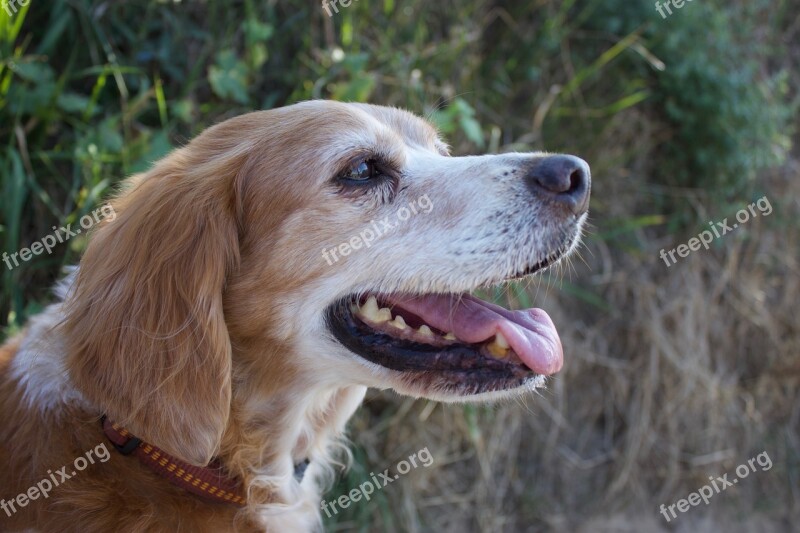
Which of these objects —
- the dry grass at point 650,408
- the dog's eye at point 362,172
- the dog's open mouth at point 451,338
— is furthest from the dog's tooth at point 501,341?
the dry grass at point 650,408

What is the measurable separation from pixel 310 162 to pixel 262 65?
86.1 inches

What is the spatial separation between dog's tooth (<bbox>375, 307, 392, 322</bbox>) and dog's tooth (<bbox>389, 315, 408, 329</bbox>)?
19mm

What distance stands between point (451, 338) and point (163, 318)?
87cm

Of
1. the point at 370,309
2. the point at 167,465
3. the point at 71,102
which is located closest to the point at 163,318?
the point at 167,465

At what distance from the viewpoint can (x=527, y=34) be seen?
16.5ft

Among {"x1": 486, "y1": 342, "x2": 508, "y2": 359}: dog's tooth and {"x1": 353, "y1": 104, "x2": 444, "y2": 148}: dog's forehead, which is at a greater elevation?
{"x1": 353, "y1": 104, "x2": 444, "y2": 148}: dog's forehead

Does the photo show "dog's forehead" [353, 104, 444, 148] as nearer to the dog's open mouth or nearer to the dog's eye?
the dog's eye

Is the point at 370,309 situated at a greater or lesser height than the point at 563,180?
lesser

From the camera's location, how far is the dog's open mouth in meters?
2.33

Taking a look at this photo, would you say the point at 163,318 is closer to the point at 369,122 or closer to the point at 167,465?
the point at 167,465

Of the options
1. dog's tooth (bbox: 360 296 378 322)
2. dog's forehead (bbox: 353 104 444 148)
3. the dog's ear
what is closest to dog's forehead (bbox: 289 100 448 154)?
dog's forehead (bbox: 353 104 444 148)

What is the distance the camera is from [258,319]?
7.83ft

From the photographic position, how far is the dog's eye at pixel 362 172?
2.48 metres

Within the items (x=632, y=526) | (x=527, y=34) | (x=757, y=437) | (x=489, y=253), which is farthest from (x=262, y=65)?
(x=757, y=437)
